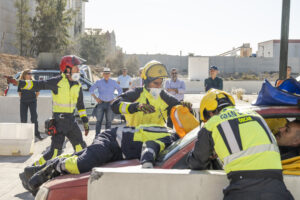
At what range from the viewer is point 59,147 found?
17.9 ft

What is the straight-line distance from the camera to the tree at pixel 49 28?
31.5 meters

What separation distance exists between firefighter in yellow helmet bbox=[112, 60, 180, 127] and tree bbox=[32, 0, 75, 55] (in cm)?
2836

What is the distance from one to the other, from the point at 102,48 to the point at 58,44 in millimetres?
13076

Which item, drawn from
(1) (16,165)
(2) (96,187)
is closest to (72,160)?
(2) (96,187)

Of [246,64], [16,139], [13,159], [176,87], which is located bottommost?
[13,159]

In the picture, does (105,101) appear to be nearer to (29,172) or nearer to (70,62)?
(70,62)

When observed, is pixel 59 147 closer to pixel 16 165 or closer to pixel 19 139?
pixel 16 165

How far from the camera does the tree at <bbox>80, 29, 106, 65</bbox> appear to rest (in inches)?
1731

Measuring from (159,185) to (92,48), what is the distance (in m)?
42.3

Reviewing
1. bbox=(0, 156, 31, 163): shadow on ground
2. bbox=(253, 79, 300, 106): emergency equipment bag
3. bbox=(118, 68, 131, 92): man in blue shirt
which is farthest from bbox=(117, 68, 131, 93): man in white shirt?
bbox=(253, 79, 300, 106): emergency equipment bag

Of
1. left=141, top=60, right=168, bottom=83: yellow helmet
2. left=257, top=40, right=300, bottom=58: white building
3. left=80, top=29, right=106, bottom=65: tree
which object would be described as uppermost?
left=257, top=40, right=300, bottom=58: white building

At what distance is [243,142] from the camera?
2.65 metres

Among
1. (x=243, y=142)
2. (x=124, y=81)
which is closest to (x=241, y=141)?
(x=243, y=142)

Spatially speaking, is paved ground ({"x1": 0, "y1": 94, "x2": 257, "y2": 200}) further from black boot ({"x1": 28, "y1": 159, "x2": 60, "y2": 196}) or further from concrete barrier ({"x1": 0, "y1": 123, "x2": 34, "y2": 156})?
black boot ({"x1": 28, "y1": 159, "x2": 60, "y2": 196})
